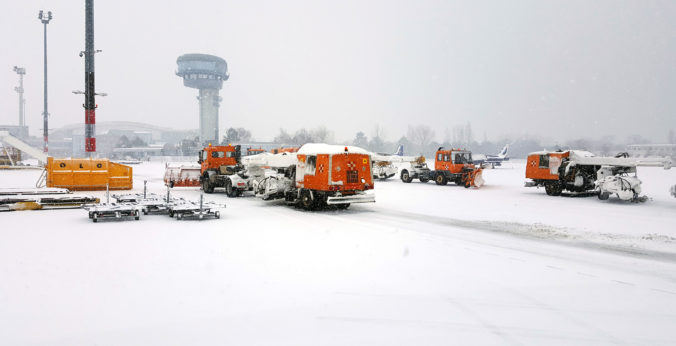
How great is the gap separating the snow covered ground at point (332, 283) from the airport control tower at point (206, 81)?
153064mm

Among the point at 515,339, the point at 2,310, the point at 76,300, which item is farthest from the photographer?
the point at 76,300

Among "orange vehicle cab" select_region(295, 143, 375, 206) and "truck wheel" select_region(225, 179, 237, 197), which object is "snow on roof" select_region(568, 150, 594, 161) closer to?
"orange vehicle cab" select_region(295, 143, 375, 206)

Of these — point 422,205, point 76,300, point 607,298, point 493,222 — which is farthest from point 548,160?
point 76,300

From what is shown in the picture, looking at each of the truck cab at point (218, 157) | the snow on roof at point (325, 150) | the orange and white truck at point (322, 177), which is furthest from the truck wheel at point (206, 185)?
the snow on roof at point (325, 150)

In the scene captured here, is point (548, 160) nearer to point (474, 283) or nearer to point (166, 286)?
point (474, 283)

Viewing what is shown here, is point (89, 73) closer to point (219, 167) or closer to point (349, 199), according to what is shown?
point (219, 167)

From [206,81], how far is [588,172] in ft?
517

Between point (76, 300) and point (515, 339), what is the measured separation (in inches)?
217

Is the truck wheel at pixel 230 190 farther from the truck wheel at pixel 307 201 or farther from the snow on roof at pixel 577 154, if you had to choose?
the snow on roof at pixel 577 154

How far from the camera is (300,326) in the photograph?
4.79 m

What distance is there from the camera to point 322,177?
46.6 ft

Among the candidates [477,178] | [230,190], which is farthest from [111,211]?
[477,178]

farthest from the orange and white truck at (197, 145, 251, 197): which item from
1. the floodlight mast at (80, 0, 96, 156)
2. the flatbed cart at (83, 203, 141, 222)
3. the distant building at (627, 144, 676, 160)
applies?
the distant building at (627, 144, 676, 160)

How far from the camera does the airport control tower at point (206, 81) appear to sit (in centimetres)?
15875
